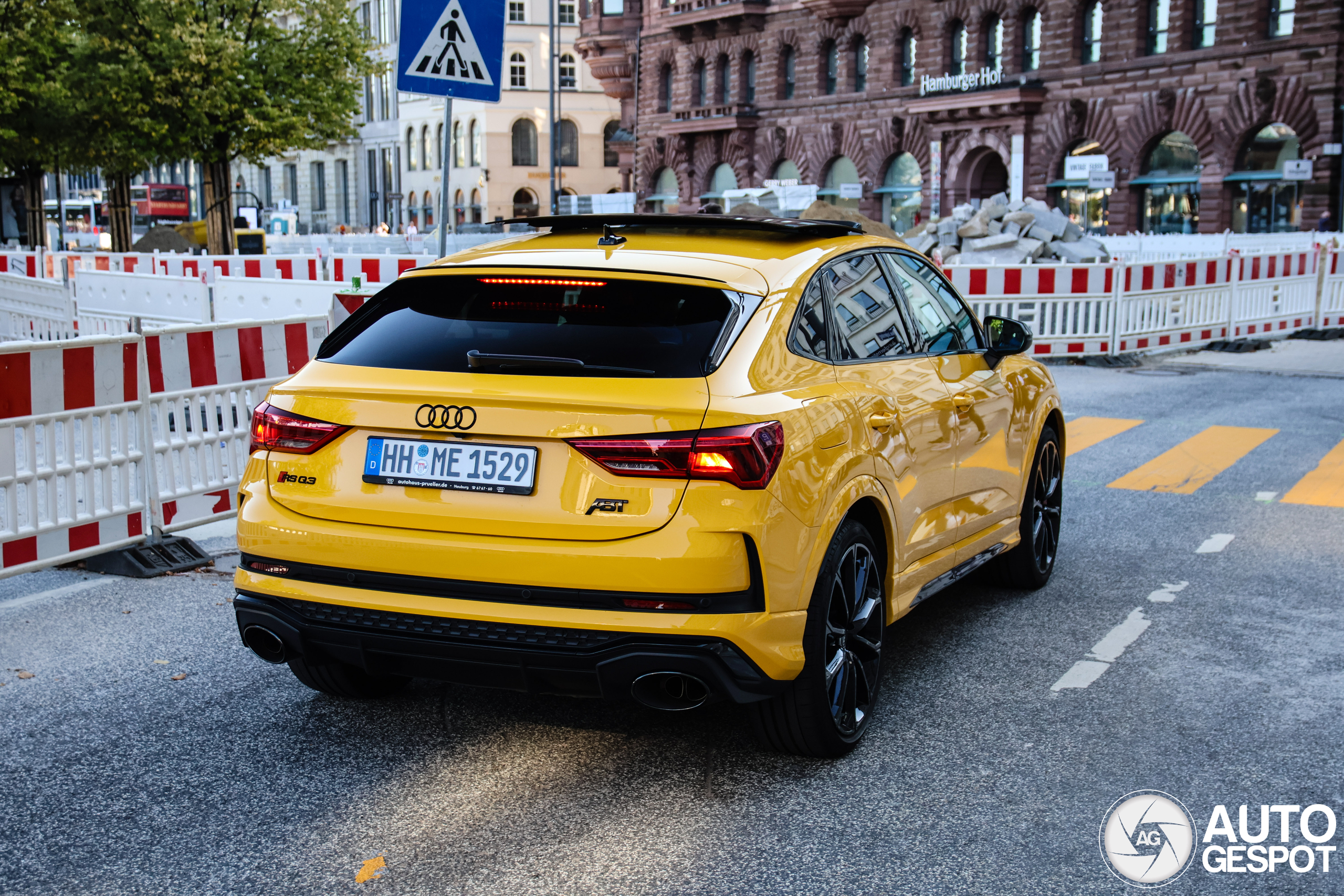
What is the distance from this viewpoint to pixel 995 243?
25547mm

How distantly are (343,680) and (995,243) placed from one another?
22.3m

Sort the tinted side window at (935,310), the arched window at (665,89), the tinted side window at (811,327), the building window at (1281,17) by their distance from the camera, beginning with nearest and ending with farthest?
the tinted side window at (811,327) → the tinted side window at (935,310) → the building window at (1281,17) → the arched window at (665,89)

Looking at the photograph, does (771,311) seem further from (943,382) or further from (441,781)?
(441,781)

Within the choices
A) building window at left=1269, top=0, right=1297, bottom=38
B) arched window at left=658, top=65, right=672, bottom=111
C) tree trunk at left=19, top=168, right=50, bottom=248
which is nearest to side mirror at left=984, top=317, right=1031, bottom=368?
building window at left=1269, top=0, right=1297, bottom=38

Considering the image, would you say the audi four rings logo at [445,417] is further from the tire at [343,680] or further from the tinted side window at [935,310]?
the tinted side window at [935,310]

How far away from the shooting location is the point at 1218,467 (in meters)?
9.90

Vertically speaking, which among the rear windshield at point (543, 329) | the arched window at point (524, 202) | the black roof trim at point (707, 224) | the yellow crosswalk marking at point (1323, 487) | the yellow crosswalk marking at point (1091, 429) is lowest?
the yellow crosswalk marking at point (1091, 429)

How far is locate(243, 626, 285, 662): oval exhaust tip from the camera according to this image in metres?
4.13

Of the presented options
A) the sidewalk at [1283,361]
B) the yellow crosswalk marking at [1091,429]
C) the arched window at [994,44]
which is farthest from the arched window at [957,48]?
the yellow crosswalk marking at [1091,429]

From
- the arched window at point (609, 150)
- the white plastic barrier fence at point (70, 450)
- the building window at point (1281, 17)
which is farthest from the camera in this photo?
the arched window at point (609, 150)

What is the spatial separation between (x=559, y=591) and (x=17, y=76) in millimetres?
37851

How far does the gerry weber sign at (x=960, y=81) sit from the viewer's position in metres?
49.1

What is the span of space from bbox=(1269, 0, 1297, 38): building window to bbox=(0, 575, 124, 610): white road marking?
134 feet

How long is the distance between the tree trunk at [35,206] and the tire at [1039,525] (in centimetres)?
4364
